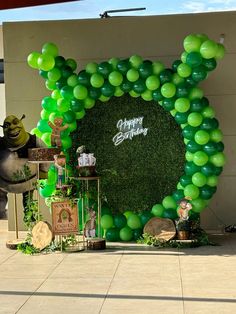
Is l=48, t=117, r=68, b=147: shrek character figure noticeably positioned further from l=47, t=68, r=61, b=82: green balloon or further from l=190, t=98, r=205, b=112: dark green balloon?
l=190, t=98, r=205, b=112: dark green balloon

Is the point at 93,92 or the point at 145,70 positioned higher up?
the point at 145,70

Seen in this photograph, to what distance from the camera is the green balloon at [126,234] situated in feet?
22.4

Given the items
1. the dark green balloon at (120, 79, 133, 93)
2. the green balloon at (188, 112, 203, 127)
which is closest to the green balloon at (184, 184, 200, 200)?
the green balloon at (188, 112, 203, 127)

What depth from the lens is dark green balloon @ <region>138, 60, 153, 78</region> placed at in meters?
6.61

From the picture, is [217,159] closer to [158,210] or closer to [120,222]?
[158,210]

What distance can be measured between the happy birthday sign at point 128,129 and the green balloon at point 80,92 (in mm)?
801

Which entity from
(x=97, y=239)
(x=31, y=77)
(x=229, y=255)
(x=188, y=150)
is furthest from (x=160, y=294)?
(x=31, y=77)

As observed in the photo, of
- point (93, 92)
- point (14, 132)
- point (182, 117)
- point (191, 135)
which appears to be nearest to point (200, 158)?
point (191, 135)

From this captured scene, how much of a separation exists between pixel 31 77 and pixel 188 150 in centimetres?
268

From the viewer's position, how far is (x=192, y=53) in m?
A: 6.33

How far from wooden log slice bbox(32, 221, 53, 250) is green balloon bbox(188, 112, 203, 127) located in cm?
209

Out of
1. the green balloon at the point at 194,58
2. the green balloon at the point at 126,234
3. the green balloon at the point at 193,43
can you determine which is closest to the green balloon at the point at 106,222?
the green balloon at the point at 126,234

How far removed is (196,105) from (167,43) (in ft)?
4.74

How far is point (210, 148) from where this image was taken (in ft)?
21.5
